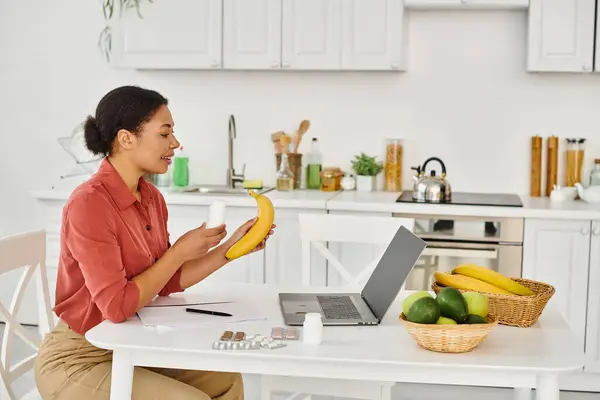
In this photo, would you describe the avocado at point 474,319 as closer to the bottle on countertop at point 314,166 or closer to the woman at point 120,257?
the woman at point 120,257

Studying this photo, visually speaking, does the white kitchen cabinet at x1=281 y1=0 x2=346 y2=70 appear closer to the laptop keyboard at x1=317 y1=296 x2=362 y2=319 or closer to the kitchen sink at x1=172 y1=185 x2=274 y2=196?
the kitchen sink at x1=172 y1=185 x2=274 y2=196

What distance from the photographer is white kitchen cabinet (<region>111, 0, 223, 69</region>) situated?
4273mm

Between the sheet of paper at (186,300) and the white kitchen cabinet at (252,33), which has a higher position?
the white kitchen cabinet at (252,33)

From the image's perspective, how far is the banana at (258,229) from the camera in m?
2.37

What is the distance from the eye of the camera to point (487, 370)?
5.90 feet

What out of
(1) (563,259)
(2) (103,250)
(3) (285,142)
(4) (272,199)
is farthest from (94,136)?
(1) (563,259)

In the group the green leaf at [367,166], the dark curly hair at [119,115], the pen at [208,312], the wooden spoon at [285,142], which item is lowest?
the pen at [208,312]

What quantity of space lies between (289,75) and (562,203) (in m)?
1.58

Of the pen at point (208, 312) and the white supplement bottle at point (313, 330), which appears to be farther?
the pen at point (208, 312)

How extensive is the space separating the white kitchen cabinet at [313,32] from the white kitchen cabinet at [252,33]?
0.17 ft

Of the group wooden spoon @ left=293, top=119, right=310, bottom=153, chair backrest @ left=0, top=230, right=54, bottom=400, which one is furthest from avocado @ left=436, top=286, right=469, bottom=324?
wooden spoon @ left=293, top=119, right=310, bottom=153

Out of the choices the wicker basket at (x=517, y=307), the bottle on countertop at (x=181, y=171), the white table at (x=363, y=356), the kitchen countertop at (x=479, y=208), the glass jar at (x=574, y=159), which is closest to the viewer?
the white table at (x=363, y=356)

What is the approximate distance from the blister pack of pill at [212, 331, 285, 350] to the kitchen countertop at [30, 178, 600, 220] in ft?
6.78

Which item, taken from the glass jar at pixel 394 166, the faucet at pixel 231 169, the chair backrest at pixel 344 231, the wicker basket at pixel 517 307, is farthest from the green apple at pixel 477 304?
the faucet at pixel 231 169
